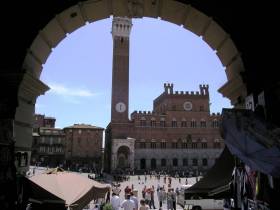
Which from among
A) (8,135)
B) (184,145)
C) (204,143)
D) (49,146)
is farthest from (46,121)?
(8,135)

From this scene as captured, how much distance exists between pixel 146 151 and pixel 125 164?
18.4 feet

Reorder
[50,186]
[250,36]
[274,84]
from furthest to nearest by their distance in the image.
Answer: [50,186], [250,36], [274,84]

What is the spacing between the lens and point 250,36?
623cm

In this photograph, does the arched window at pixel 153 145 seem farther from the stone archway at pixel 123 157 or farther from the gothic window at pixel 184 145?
the gothic window at pixel 184 145

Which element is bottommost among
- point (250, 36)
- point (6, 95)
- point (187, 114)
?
point (6, 95)

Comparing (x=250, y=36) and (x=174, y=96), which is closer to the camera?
(x=250, y=36)

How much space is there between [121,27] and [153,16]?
217 ft

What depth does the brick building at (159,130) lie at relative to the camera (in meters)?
67.9

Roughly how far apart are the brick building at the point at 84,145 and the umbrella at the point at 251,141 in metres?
74.1

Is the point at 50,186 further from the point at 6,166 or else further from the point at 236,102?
the point at 236,102

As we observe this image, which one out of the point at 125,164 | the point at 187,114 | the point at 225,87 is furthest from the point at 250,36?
the point at 187,114

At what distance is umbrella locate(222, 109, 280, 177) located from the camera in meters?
4.67

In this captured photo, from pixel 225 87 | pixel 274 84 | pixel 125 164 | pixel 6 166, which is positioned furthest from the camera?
pixel 125 164

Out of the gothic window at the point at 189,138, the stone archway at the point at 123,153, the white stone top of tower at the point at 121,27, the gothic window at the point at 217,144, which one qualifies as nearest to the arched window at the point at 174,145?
the gothic window at the point at 189,138
